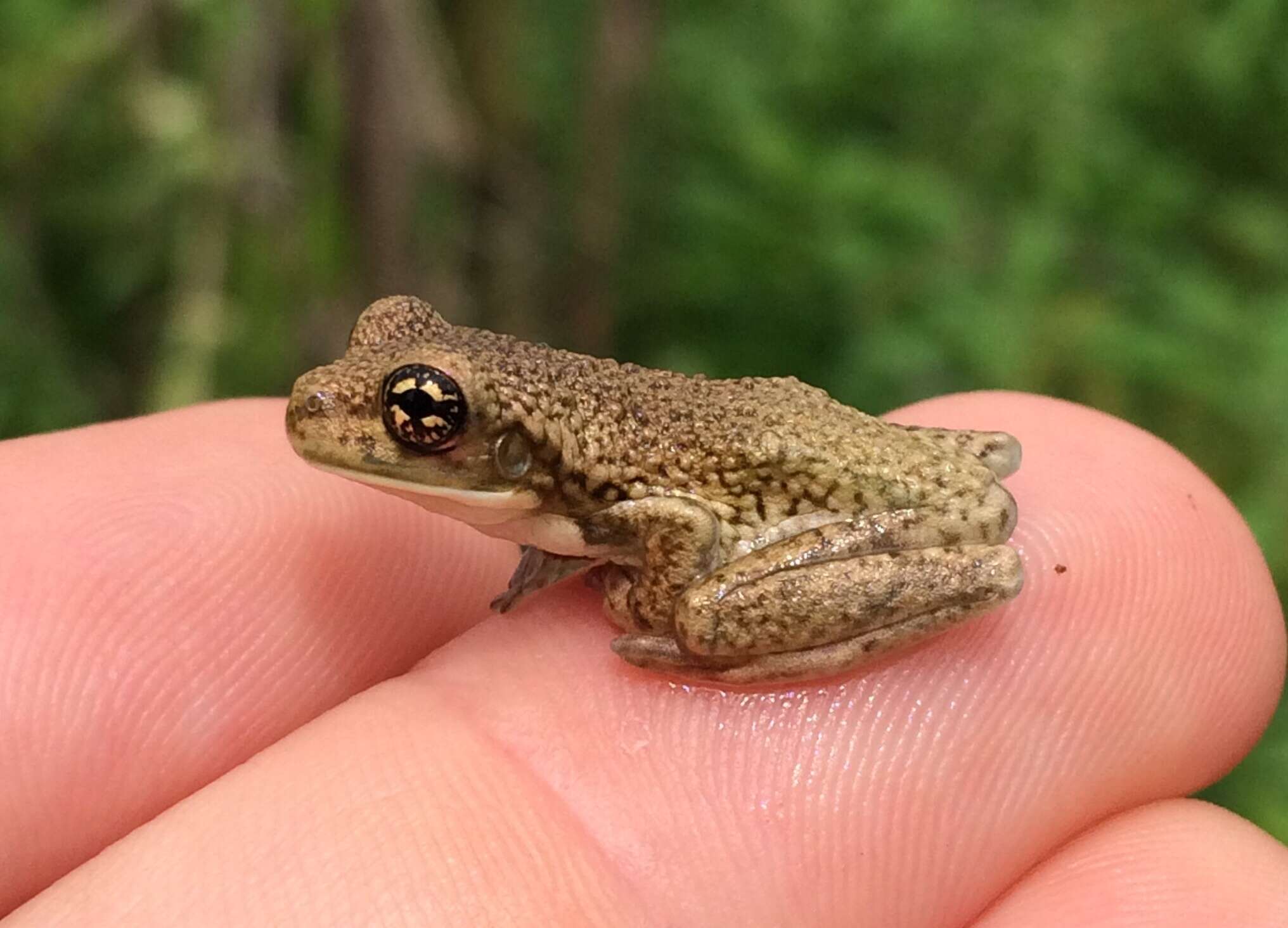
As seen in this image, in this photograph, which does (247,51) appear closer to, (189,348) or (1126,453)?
(189,348)

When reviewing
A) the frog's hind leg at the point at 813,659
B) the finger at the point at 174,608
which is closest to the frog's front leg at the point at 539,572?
the finger at the point at 174,608

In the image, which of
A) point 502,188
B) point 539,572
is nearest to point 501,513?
point 539,572

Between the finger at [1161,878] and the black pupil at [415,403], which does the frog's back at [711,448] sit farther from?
the finger at [1161,878]

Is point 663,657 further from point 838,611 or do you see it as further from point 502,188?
point 502,188

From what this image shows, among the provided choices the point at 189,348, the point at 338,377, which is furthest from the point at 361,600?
the point at 189,348

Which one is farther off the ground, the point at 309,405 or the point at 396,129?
the point at 396,129

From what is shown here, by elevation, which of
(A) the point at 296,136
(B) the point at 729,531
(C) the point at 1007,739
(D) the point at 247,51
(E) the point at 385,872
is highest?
(D) the point at 247,51
